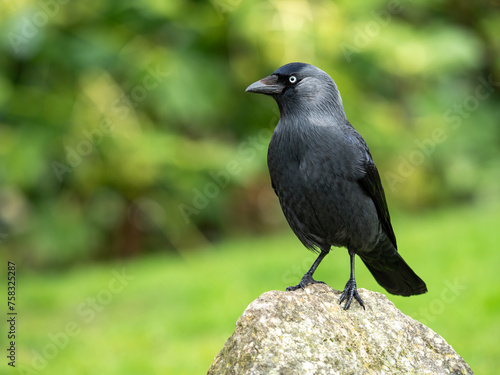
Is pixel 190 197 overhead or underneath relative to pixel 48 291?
overhead

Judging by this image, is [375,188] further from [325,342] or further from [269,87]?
[325,342]

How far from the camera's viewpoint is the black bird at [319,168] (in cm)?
348

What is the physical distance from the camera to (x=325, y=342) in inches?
123

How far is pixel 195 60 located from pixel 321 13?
79.3 inches

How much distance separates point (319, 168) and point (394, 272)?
96 centimetres

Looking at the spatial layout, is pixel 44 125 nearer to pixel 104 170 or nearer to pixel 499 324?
pixel 104 170

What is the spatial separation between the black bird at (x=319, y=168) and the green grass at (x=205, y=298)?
6.34 ft

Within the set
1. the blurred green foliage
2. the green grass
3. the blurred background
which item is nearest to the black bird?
the green grass

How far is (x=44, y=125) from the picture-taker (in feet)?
33.0

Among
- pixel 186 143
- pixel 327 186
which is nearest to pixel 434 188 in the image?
pixel 186 143

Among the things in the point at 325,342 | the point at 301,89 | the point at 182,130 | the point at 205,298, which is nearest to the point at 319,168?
the point at 301,89

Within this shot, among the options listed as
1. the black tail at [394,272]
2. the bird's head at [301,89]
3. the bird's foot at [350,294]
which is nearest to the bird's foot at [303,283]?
the bird's foot at [350,294]

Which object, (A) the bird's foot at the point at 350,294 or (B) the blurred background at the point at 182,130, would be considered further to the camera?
(B) the blurred background at the point at 182,130

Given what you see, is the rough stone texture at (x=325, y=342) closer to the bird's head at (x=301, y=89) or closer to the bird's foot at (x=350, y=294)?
the bird's foot at (x=350, y=294)
